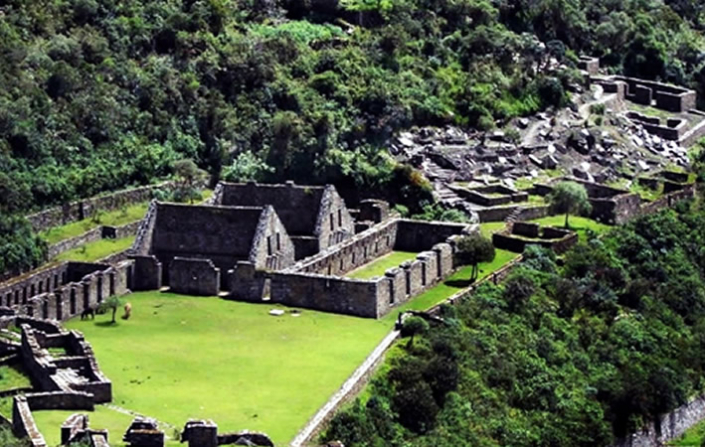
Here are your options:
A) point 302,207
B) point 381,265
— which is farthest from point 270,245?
point 381,265

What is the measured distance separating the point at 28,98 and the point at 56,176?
19.6ft

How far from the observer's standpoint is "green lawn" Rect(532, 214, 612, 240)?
10025 centimetres

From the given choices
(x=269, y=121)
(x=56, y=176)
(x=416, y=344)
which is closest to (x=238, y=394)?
(x=416, y=344)

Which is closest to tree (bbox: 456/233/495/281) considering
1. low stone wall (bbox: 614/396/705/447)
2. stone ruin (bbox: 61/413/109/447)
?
low stone wall (bbox: 614/396/705/447)

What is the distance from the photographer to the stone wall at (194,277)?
8494 cm

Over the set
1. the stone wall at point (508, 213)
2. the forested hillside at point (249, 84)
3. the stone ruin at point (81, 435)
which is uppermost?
the forested hillside at point (249, 84)

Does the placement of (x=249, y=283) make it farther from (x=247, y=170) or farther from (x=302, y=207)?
(x=247, y=170)

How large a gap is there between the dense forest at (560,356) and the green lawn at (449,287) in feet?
4.67

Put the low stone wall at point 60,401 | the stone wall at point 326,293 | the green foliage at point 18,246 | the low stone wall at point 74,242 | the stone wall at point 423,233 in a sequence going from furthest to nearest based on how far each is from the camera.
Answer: the stone wall at point 423,233 < the low stone wall at point 74,242 < the green foliage at point 18,246 < the stone wall at point 326,293 < the low stone wall at point 60,401

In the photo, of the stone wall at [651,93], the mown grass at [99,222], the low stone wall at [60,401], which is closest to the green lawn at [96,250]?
the mown grass at [99,222]

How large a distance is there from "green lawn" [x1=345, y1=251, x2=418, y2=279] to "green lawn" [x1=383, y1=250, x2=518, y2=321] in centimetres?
235

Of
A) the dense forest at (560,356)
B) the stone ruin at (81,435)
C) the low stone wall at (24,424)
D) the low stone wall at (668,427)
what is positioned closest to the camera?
the stone ruin at (81,435)

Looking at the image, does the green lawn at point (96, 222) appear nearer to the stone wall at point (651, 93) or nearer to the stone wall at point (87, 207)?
the stone wall at point (87, 207)

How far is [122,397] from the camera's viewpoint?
224 feet
